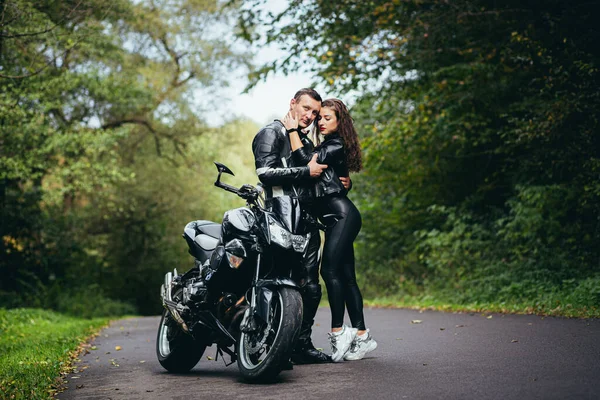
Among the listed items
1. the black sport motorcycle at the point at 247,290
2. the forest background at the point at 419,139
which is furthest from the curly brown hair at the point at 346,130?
the forest background at the point at 419,139

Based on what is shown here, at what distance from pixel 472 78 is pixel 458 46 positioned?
103 centimetres

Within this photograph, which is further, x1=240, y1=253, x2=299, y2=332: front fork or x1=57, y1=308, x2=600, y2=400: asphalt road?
x1=240, y1=253, x2=299, y2=332: front fork

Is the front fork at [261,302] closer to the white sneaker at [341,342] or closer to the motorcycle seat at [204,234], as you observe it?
the motorcycle seat at [204,234]

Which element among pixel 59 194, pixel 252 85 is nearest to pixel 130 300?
pixel 59 194

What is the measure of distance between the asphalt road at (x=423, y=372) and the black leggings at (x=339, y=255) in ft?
1.45

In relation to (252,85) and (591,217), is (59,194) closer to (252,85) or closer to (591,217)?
(252,85)

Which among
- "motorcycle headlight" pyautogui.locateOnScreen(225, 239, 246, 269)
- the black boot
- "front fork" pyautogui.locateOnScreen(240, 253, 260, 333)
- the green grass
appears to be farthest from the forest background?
"front fork" pyautogui.locateOnScreen(240, 253, 260, 333)

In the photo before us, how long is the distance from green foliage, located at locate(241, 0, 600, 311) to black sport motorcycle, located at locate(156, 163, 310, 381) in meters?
5.39

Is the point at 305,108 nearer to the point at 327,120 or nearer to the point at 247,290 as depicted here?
the point at 327,120

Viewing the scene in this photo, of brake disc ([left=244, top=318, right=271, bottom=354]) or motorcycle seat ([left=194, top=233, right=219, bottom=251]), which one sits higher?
motorcycle seat ([left=194, top=233, right=219, bottom=251])

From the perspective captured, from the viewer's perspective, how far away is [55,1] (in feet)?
33.1

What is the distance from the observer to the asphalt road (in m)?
4.48

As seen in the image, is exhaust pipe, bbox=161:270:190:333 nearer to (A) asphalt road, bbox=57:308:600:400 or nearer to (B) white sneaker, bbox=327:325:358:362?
(A) asphalt road, bbox=57:308:600:400

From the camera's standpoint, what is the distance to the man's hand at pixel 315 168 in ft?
19.9
